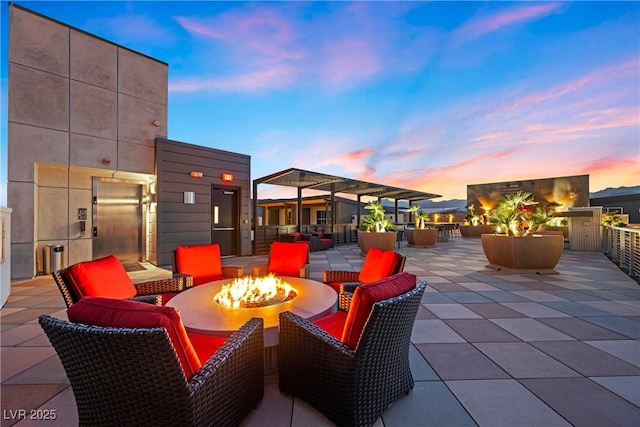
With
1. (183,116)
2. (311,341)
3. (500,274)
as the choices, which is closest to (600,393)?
(311,341)

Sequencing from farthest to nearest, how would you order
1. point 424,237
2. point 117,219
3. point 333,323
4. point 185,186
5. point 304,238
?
1. point 424,237
2. point 304,238
3. point 185,186
4. point 117,219
5. point 333,323

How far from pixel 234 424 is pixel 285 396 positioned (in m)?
0.46

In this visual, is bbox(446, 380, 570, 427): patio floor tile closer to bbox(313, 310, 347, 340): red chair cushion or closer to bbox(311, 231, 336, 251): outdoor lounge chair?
bbox(313, 310, 347, 340): red chair cushion

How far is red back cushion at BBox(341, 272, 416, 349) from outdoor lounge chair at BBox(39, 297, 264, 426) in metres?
0.74

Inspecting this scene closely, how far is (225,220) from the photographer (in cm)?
840

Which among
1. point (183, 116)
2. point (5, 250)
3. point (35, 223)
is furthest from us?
point (183, 116)

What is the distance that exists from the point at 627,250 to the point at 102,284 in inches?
390

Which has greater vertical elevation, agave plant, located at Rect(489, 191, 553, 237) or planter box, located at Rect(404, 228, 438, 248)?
agave plant, located at Rect(489, 191, 553, 237)

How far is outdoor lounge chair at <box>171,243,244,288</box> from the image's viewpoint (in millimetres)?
3652

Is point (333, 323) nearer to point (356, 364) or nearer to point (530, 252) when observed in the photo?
point (356, 364)

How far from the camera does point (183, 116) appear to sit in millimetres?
9969

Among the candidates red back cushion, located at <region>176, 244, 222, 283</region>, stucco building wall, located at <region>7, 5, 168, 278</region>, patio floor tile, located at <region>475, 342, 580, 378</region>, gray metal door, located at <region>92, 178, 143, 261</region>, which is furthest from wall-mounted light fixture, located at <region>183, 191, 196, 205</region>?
patio floor tile, located at <region>475, 342, 580, 378</region>

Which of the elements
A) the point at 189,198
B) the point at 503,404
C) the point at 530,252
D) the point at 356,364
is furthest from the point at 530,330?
the point at 189,198

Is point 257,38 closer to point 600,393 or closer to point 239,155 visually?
point 239,155
